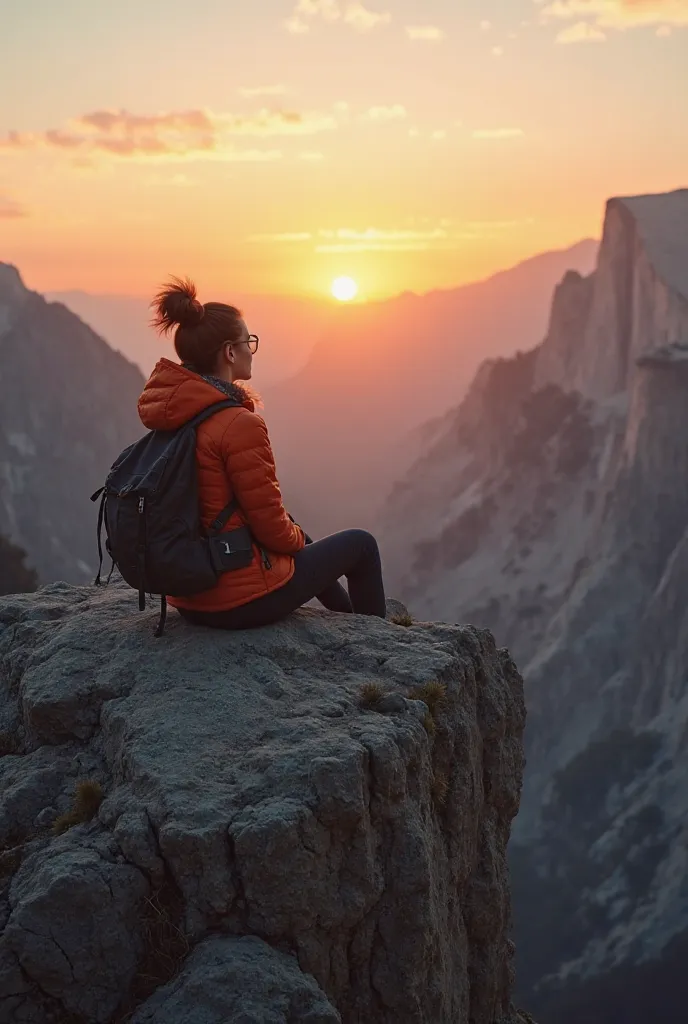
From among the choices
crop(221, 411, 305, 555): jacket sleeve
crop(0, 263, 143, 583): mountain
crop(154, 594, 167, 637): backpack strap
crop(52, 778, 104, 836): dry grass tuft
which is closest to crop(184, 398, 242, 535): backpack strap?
crop(221, 411, 305, 555): jacket sleeve

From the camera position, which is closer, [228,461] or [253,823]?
[253,823]

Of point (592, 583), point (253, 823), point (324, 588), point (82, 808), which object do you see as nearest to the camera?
point (253, 823)

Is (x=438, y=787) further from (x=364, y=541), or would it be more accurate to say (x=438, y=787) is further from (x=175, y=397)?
(x=175, y=397)

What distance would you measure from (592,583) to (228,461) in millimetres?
54202

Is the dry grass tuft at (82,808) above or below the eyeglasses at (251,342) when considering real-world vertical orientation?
below

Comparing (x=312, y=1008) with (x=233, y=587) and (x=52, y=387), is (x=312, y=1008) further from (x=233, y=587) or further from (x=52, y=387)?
(x=52, y=387)

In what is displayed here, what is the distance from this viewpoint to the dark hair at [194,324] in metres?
6.58

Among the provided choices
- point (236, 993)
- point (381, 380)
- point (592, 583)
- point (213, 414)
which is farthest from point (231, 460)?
point (381, 380)

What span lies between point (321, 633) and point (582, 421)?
68.4 m

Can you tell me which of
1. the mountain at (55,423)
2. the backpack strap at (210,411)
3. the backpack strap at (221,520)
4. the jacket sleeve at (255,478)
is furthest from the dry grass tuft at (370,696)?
the mountain at (55,423)

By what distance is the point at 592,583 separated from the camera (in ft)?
192

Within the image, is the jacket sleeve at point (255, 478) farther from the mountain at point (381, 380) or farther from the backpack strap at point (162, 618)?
the mountain at point (381, 380)

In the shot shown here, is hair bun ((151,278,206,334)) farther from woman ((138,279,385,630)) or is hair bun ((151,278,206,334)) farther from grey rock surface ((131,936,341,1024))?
grey rock surface ((131,936,341,1024))

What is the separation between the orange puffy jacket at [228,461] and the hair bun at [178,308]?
0.26 m
